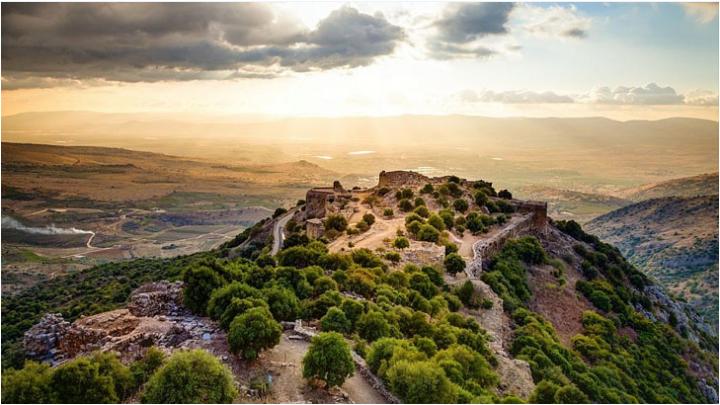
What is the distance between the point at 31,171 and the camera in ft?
484

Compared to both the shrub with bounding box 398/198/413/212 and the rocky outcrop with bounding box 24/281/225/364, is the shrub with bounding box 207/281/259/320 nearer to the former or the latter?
the rocky outcrop with bounding box 24/281/225/364

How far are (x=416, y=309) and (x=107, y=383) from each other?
15.1m

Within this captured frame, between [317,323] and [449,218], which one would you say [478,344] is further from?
[449,218]

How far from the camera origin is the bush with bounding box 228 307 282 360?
603 inches

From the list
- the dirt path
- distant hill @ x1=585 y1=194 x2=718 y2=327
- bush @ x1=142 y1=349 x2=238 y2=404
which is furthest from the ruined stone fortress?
distant hill @ x1=585 y1=194 x2=718 y2=327

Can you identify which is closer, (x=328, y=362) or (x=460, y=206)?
(x=328, y=362)

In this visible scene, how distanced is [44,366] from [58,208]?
430 ft

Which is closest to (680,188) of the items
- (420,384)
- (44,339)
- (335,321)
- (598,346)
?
(598,346)

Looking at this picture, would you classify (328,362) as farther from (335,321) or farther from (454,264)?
(454,264)

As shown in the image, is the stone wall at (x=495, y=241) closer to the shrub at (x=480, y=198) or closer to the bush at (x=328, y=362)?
the shrub at (x=480, y=198)

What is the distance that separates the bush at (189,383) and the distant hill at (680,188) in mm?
159199

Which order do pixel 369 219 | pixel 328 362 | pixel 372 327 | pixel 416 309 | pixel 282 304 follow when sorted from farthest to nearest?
pixel 369 219 → pixel 416 309 → pixel 282 304 → pixel 372 327 → pixel 328 362

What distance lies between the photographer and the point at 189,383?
40.4ft

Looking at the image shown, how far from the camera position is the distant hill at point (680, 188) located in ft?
489
